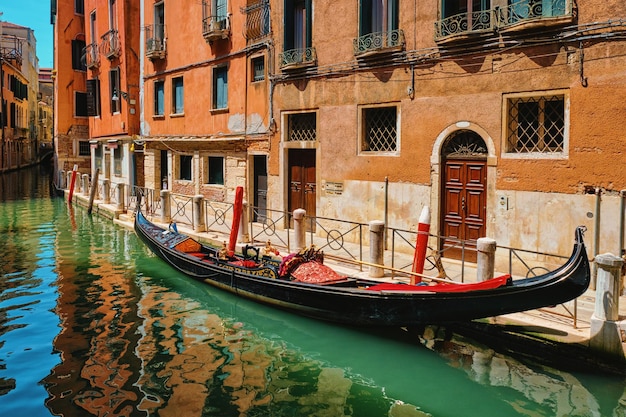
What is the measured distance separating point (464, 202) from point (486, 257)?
2.78 meters

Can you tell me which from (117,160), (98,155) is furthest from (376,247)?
(98,155)

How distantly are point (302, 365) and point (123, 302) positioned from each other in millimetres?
3769

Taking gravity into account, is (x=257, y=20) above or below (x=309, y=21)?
above

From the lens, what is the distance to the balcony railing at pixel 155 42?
62.7 feet

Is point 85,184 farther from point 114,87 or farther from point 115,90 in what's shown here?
point 114,87

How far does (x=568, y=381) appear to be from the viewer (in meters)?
6.20

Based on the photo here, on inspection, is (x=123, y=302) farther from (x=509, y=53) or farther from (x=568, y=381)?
(x=509, y=53)

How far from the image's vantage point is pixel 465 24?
986cm

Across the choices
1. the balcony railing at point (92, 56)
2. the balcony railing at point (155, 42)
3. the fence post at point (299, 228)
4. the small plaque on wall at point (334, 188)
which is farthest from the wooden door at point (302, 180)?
the balcony railing at point (92, 56)

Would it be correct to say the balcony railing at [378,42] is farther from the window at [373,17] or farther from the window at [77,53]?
the window at [77,53]

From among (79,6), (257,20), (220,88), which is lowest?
(220,88)

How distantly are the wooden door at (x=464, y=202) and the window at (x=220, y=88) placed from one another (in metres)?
7.92

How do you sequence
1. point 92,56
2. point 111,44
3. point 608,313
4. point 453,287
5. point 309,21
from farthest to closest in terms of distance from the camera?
point 92,56 < point 111,44 < point 309,21 < point 453,287 < point 608,313

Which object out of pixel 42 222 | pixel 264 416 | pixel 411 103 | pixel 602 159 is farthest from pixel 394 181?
pixel 42 222
